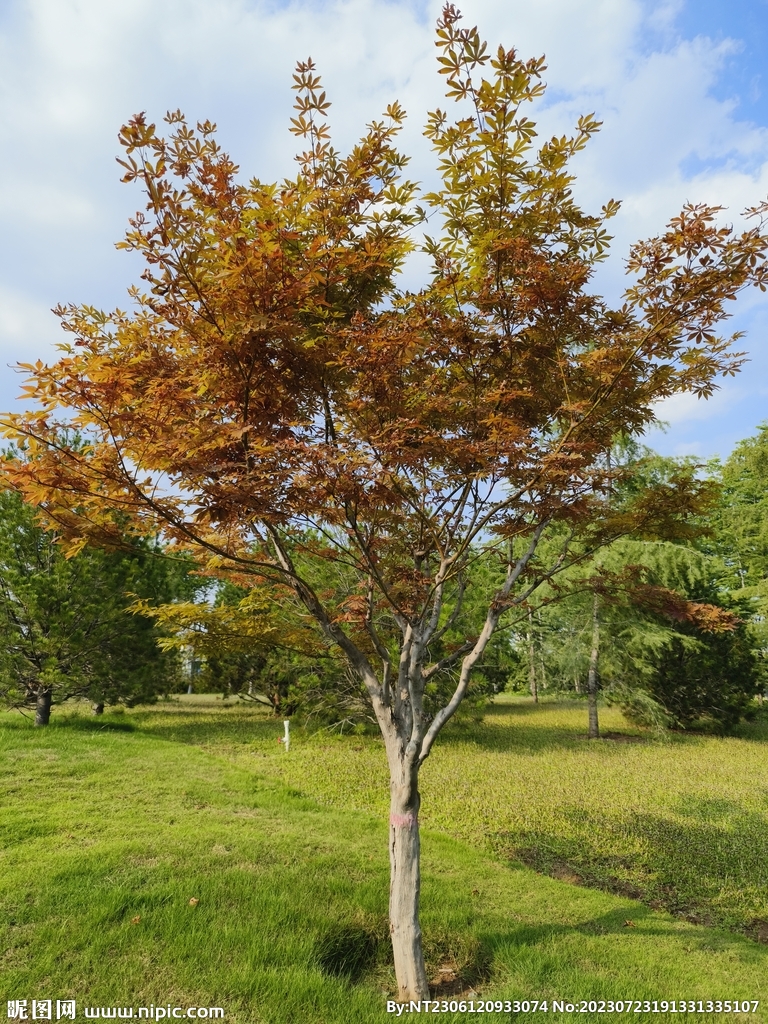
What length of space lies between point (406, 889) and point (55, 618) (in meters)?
9.92

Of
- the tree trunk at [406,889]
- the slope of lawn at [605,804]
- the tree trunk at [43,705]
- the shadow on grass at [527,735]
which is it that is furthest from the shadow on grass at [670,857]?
the tree trunk at [43,705]

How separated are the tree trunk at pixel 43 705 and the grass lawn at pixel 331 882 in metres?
2.20

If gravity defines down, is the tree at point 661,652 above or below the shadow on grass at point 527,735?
above

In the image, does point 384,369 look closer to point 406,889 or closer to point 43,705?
point 406,889

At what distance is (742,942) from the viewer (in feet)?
12.9

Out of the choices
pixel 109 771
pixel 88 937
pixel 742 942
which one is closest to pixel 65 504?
pixel 88 937

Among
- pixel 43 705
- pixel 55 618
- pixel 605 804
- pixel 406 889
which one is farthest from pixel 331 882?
pixel 43 705

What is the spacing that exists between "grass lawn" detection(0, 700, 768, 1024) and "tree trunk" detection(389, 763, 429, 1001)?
0.76ft

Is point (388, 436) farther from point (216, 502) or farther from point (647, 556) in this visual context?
point (647, 556)

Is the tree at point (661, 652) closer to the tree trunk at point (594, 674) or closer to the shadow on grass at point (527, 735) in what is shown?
the tree trunk at point (594, 674)

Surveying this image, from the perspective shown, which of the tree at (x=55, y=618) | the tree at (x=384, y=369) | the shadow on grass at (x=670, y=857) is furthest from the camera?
the tree at (x=55, y=618)

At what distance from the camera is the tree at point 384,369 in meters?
2.78

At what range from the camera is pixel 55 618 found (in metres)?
10.8

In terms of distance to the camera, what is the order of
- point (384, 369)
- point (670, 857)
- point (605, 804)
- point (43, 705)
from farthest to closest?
1. point (43, 705)
2. point (605, 804)
3. point (670, 857)
4. point (384, 369)
